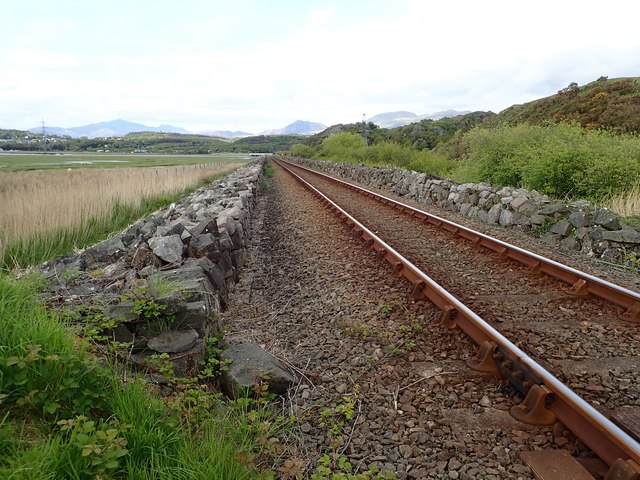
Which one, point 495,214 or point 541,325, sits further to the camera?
point 495,214

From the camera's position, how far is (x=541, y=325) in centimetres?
412

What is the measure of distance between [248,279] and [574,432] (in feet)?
15.6

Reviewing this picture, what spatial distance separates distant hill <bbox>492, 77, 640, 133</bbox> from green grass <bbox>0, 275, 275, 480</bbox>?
3138 centimetres

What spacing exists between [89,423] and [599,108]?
4490cm

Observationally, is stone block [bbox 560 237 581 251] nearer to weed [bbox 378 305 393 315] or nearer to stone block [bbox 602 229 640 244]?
stone block [bbox 602 229 640 244]

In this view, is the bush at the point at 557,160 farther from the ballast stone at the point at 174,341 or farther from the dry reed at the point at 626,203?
the ballast stone at the point at 174,341

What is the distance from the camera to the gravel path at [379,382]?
2510 millimetres

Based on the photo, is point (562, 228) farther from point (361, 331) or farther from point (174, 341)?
point (174, 341)

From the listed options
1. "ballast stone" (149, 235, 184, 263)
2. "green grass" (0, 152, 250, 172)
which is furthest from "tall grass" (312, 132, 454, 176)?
"green grass" (0, 152, 250, 172)

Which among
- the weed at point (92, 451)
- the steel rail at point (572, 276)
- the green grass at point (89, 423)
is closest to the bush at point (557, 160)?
the steel rail at point (572, 276)

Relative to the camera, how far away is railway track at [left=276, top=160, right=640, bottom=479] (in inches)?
103

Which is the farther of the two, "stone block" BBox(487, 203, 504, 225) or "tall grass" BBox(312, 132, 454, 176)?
"tall grass" BBox(312, 132, 454, 176)

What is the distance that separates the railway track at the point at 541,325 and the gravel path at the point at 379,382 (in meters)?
0.15

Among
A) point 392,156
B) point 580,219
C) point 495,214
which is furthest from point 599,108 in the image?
point 580,219
